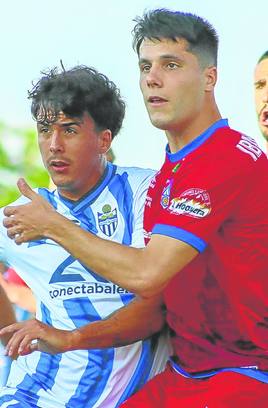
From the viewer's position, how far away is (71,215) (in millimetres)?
4723

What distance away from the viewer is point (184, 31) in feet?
13.8

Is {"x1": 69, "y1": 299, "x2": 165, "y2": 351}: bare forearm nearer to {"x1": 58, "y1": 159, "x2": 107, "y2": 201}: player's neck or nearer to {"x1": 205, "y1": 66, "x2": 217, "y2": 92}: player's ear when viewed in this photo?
{"x1": 58, "y1": 159, "x2": 107, "y2": 201}: player's neck

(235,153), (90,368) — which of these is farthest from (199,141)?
(90,368)

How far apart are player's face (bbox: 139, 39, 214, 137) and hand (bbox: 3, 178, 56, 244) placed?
53 centimetres

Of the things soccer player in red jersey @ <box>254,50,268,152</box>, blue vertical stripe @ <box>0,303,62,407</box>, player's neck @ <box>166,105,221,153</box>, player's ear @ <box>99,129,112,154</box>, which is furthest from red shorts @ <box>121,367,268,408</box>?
soccer player in red jersey @ <box>254,50,268,152</box>

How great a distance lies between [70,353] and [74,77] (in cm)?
128

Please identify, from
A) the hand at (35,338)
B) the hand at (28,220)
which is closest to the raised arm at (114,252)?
the hand at (28,220)

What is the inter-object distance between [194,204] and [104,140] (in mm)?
1087

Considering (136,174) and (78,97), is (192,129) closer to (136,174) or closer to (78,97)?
(136,174)

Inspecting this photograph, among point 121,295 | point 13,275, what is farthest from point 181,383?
point 13,275

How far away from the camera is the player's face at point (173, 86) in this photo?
4.11m

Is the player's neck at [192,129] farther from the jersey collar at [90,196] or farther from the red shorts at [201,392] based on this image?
the red shorts at [201,392]

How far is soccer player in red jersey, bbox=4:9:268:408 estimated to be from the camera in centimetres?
394

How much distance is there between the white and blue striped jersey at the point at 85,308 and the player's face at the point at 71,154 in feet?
0.22
